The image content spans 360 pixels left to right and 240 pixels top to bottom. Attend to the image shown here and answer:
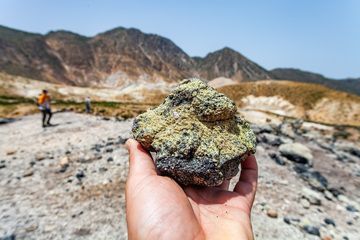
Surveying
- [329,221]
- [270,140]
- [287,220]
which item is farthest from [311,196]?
[270,140]

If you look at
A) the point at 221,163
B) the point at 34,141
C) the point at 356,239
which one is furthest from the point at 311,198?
the point at 34,141

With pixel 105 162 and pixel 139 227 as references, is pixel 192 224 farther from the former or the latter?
pixel 105 162

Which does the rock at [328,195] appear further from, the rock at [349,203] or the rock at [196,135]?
the rock at [196,135]

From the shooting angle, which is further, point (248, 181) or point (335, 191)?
point (335, 191)

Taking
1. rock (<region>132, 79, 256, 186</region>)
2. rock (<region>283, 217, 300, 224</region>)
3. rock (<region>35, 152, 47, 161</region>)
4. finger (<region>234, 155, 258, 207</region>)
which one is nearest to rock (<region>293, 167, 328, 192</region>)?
rock (<region>283, 217, 300, 224</region>)

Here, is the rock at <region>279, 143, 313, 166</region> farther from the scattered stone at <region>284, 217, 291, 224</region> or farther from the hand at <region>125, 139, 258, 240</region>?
the hand at <region>125, 139, 258, 240</region>

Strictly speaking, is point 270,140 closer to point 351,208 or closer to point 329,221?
point 351,208

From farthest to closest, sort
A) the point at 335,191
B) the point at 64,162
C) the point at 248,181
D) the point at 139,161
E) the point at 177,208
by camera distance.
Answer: the point at 335,191 → the point at 64,162 → the point at 248,181 → the point at 139,161 → the point at 177,208
